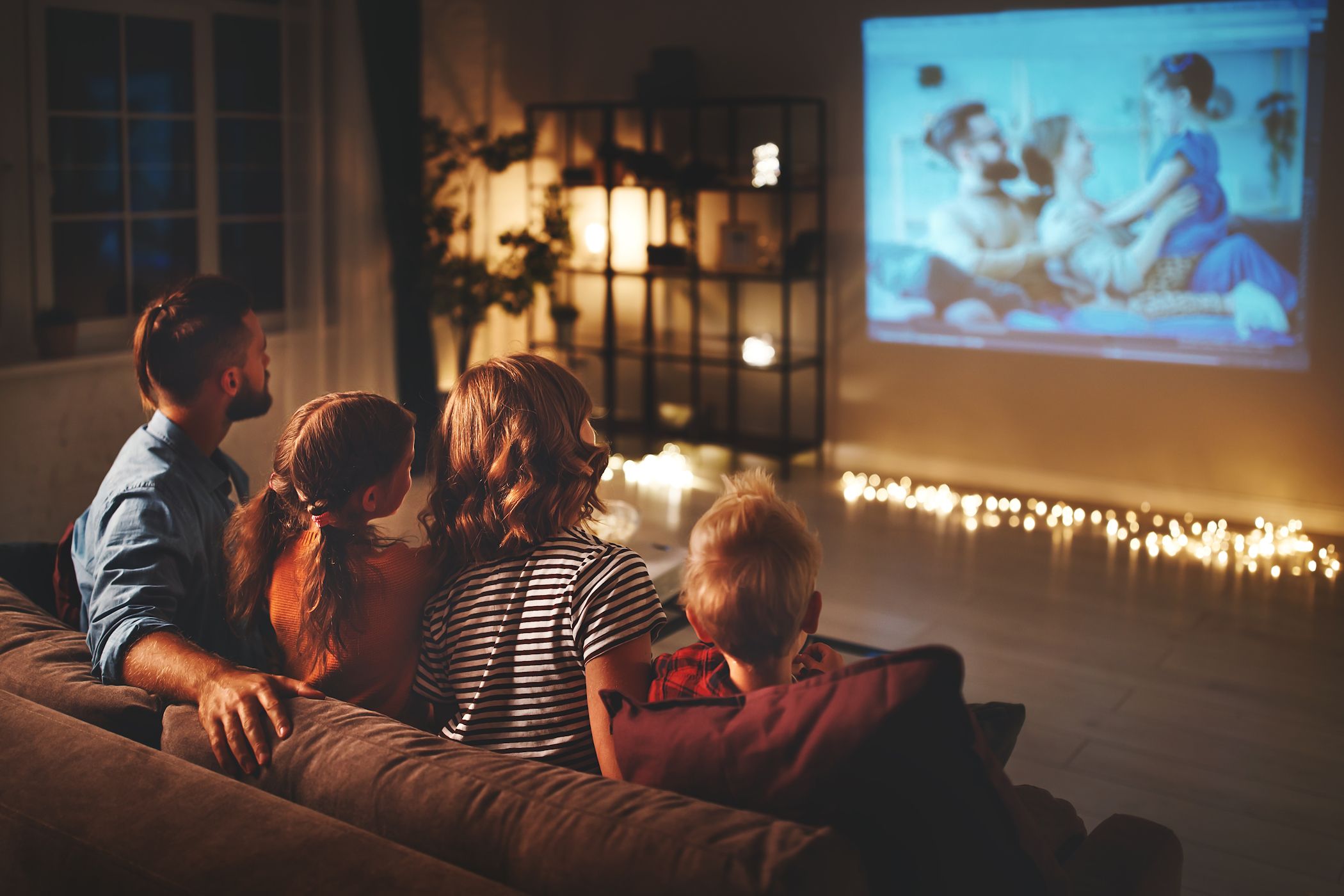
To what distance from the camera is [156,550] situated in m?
1.88

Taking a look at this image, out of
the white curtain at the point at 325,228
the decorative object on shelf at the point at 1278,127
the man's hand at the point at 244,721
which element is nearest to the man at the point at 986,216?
the decorative object on shelf at the point at 1278,127

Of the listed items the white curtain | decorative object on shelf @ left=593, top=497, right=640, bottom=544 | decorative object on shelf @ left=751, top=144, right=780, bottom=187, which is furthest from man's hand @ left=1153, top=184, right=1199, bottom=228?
the white curtain

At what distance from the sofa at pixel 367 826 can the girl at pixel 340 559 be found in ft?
0.70

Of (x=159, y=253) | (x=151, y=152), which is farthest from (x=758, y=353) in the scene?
(x=151, y=152)

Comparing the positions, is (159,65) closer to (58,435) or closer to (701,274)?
(58,435)

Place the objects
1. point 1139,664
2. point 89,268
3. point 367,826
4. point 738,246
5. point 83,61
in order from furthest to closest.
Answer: point 738,246 < point 89,268 < point 83,61 < point 1139,664 < point 367,826

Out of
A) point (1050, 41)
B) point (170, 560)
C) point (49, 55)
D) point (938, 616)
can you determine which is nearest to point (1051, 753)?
point (938, 616)

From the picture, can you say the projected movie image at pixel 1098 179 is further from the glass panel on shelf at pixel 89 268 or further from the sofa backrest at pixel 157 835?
the sofa backrest at pixel 157 835

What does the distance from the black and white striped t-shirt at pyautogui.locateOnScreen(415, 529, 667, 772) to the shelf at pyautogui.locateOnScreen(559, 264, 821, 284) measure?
451cm

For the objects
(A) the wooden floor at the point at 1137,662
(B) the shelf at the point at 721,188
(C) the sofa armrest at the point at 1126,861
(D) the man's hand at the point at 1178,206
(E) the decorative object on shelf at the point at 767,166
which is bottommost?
(A) the wooden floor at the point at 1137,662

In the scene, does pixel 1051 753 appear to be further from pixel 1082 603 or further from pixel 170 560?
pixel 170 560

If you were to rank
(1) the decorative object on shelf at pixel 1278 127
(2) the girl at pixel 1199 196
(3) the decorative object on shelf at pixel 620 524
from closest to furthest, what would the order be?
(3) the decorative object on shelf at pixel 620 524 < (1) the decorative object on shelf at pixel 1278 127 < (2) the girl at pixel 1199 196

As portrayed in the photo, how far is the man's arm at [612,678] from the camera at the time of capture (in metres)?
1.51

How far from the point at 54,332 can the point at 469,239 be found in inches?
91.4
